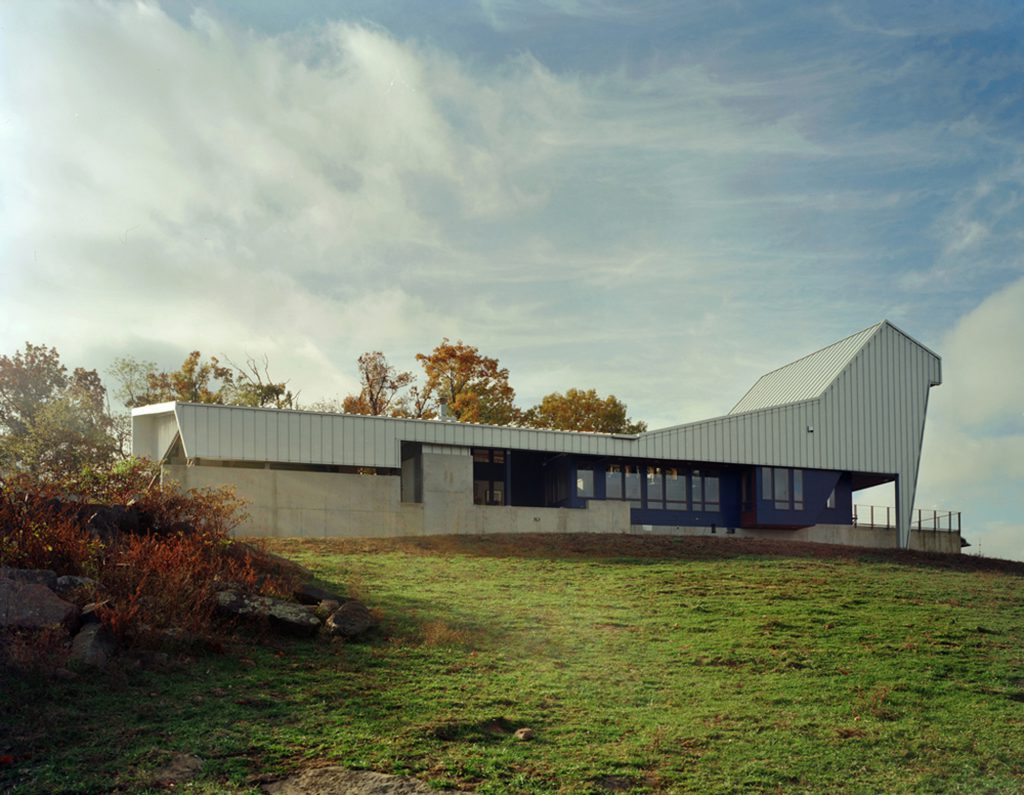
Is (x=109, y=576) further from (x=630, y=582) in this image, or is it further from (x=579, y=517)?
(x=579, y=517)

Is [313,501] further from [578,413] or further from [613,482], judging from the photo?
[578,413]

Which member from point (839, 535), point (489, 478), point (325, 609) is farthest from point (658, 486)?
point (325, 609)

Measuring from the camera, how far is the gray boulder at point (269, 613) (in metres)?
14.4

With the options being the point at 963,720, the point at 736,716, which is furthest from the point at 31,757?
the point at 963,720

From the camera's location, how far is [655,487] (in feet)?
129

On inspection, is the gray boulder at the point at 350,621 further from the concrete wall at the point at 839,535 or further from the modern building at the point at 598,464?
the concrete wall at the point at 839,535

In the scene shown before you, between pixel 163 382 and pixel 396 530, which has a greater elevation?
pixel 163 382

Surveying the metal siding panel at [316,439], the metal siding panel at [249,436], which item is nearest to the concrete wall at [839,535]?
the metal siding panel at [316,439]

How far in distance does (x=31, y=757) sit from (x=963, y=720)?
10909 millimetres

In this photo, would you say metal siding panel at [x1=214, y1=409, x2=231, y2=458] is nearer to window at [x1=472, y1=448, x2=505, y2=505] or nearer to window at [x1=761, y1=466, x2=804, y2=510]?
window at [x1=472, y1=448, x2=505, y2=505]

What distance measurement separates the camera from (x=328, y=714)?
11.4 meters

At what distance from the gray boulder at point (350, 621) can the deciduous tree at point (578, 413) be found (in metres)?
35.2

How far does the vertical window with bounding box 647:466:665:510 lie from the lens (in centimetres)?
3909

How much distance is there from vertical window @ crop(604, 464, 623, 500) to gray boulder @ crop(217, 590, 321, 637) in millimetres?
24553
